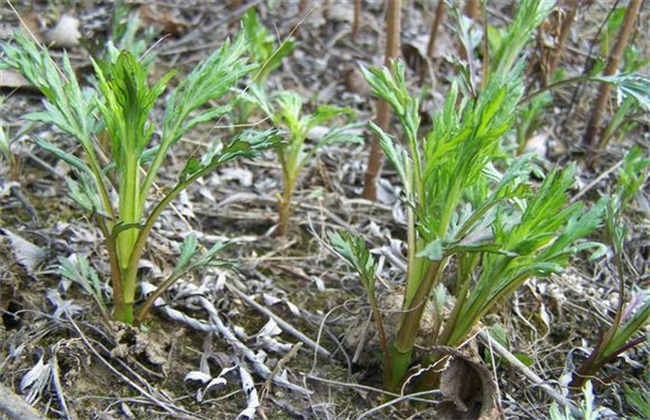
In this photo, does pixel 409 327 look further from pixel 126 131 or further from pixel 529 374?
pixel 126 131

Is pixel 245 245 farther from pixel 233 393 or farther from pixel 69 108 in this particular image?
pixel 69 108

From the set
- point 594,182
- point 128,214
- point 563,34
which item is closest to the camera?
point 128,214

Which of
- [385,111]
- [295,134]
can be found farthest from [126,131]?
[385,111]

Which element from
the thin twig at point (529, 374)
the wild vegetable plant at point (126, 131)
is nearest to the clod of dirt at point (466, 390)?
the thin twig at point (529, 374)

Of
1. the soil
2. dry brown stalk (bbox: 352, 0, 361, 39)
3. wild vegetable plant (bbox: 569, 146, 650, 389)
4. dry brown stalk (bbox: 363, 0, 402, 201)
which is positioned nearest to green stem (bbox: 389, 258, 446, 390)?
the soil

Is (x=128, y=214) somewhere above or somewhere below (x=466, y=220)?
below

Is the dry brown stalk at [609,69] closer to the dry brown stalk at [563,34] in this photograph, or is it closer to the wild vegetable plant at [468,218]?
the dry brown stalk at [563,34]
